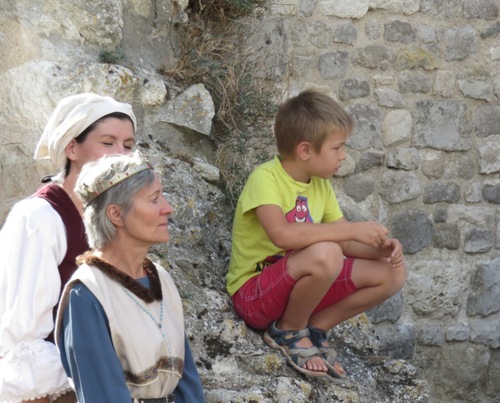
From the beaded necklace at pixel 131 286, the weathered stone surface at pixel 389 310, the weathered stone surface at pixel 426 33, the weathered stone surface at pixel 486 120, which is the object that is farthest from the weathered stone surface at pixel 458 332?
the beaded necklace at pixel 131 286

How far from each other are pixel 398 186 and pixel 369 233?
6.10ft

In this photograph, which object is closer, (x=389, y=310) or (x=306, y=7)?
(x=306, y=7)

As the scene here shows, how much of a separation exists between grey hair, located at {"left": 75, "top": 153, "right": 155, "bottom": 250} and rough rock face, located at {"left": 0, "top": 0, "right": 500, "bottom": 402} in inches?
47.5

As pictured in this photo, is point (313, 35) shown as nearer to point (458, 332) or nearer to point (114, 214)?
point (458, 332)

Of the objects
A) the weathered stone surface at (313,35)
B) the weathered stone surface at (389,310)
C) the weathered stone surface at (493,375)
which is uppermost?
the weathered stone surface at (313,35)

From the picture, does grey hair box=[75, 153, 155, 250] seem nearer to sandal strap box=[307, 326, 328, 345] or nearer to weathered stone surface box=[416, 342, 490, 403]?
sandal strap box=[307, 326, 328, 345]

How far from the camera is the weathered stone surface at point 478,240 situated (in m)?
5.35

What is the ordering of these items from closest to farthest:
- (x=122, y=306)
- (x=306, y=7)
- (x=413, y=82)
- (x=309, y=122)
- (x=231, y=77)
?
(x=122, y=306), (x=309, y=122), (x=231, y=77), (x=306, y=7), (x=413, y=82)

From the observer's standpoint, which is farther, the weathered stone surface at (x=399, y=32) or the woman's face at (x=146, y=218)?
the weathered stone surface at (x=399, y=32)

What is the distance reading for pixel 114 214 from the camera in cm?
237

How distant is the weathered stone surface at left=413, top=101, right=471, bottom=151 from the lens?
17.0 feet

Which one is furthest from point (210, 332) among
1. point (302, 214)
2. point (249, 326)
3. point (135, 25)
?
point (135, 25)

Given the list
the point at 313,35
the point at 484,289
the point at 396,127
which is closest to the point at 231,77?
the point at 313,35

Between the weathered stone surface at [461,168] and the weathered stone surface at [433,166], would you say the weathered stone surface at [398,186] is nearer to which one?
the weathered stone surface at [433,166]
